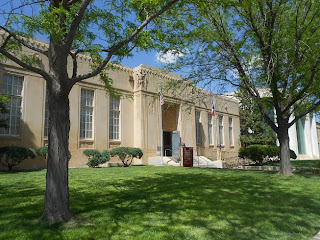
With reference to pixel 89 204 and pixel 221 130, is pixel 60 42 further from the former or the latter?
pixel 221 130

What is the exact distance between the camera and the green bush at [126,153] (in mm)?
19875

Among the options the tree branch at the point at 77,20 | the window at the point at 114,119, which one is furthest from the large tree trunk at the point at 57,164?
the window at the point at 114,119

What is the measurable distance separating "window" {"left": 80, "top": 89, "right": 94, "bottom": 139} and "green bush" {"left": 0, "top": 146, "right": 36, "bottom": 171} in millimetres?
5050

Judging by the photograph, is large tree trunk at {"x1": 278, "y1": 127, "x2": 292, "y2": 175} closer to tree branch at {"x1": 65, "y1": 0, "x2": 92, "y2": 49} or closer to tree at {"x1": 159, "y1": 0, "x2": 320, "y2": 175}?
tree at {"x1": 159, "y1": 0, "x2": 320, "y2": 175}

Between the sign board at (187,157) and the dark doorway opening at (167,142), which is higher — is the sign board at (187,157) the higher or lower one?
the lower one

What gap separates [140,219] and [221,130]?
102ft

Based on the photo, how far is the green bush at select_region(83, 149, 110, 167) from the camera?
18.7m

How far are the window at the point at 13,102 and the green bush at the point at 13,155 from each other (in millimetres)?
1829

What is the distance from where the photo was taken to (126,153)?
2039 centimetres

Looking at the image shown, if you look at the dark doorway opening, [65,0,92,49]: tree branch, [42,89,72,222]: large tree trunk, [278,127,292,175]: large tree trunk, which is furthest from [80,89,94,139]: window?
[65,0,92,49]: tree branch

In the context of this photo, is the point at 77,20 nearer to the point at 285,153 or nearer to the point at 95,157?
the point at 285,153

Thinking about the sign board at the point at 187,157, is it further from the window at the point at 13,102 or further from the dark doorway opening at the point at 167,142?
the window at the point at 13,102

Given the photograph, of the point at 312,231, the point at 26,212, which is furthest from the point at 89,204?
the point at 312,231

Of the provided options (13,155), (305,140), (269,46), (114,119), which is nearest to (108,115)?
(114,119)
